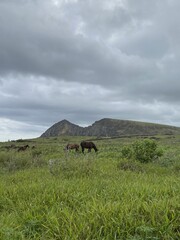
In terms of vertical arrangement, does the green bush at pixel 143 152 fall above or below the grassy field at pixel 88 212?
above

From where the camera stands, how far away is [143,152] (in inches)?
618

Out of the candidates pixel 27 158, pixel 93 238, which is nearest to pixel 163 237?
pixel 93 238

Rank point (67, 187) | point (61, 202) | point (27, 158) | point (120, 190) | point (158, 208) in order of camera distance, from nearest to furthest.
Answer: point (158, 208) < point (61, 202) < point (120, 190) < point (67, 187) < point (27, 158)

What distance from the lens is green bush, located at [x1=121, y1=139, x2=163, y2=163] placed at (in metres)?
15.5

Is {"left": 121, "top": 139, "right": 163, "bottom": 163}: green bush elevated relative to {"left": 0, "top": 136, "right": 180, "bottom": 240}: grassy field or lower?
elevated

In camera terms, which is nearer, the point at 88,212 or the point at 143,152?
the point at 88,212

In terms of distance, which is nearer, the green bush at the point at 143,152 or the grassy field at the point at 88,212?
the grassy field at the point at 88,212

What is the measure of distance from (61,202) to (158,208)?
222cm

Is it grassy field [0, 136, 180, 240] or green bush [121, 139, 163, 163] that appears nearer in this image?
grassy field [0, 136, 180, 240]

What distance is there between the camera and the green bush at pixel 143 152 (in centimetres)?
1547

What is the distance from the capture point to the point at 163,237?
4.43 m

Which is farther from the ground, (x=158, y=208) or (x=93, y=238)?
(x=158, y=208)

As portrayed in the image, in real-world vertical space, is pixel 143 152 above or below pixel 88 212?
above

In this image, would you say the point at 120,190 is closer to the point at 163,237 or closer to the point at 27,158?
the point at 163,237
